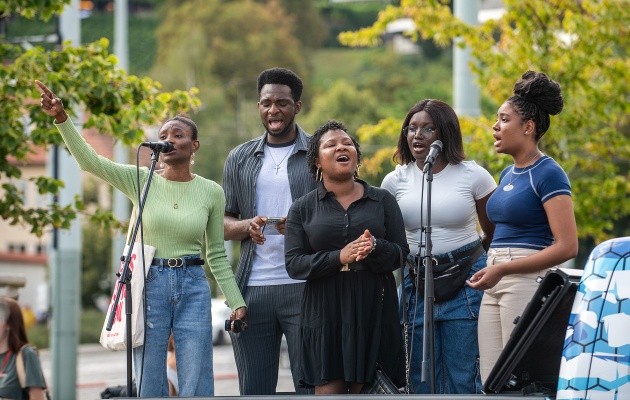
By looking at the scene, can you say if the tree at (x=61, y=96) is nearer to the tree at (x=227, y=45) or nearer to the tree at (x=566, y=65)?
the tree at (x=566, y=65)

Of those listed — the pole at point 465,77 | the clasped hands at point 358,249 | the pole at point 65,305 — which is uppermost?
the pole at point 465,77

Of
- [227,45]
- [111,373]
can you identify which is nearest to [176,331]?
[111,373]

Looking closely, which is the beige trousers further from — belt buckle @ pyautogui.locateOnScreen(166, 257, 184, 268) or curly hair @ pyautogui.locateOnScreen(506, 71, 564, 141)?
belt buckle @ pyautogui.locateOnScreen(166, 257, 184, 268)

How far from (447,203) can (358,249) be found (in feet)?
2.80

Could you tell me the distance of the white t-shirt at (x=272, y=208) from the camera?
6.70m

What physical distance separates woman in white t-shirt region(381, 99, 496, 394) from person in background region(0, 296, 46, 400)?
11.2 feet

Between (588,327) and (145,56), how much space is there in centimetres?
9136

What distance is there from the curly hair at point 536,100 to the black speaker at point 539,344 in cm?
159

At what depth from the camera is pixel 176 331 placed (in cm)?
630

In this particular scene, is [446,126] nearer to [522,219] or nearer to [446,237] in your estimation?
[446,237]

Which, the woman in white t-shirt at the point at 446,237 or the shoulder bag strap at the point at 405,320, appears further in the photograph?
the woman in white t-shirt at the point at 446,237

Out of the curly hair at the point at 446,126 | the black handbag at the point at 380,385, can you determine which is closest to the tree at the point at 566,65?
the curly hair at the point at 446,126

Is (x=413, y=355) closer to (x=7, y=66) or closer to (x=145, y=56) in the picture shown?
(x=7, y=66)

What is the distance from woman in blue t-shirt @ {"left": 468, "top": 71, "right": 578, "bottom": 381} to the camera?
5.81 m
